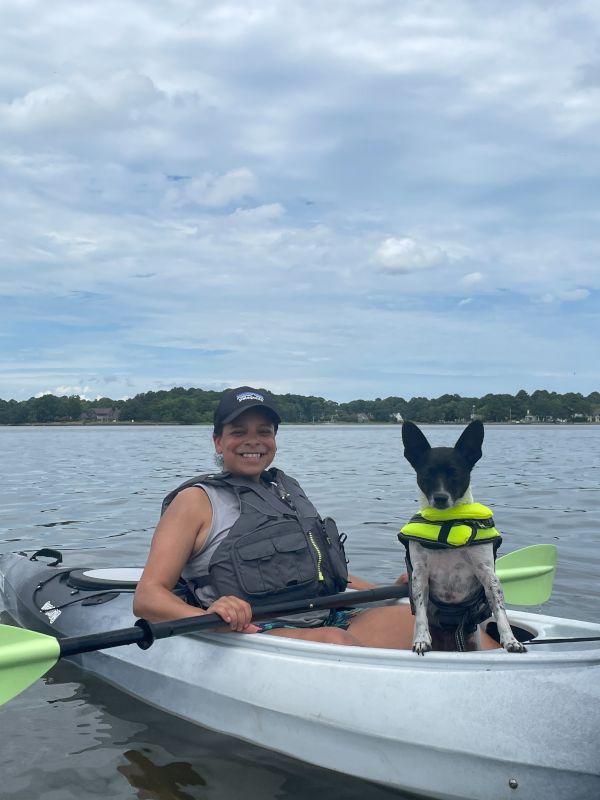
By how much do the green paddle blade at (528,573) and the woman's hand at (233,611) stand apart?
6.13ft

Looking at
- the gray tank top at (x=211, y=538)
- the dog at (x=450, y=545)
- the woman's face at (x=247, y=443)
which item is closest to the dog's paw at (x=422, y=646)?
the dog at (x=450, y=545)

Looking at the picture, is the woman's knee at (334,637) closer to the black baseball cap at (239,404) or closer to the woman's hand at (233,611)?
the woman's hand at (233,611)

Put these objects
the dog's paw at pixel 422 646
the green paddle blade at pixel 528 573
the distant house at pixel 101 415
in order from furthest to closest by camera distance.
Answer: the distant house at pixel 101 415
the green paddle blade at pixel 528 573
the dog's paw at pixel 422 646

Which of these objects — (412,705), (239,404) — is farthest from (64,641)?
(412,705)

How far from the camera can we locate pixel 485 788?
2834mm

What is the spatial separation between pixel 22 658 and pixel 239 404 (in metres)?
1.57

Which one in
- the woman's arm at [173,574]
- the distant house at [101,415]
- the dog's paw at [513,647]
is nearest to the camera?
the dog's paw at [513,647]

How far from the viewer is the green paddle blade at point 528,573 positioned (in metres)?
4.65

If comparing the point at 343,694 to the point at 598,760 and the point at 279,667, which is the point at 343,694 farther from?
the point at 598,760

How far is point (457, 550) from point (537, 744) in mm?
754

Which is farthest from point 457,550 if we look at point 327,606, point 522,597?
point 522,597

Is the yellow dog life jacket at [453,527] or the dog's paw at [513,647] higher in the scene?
the yellow dog life jacket at [453,527]

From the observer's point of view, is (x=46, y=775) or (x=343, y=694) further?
(x=46, y=775)

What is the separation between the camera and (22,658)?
3324 mm
